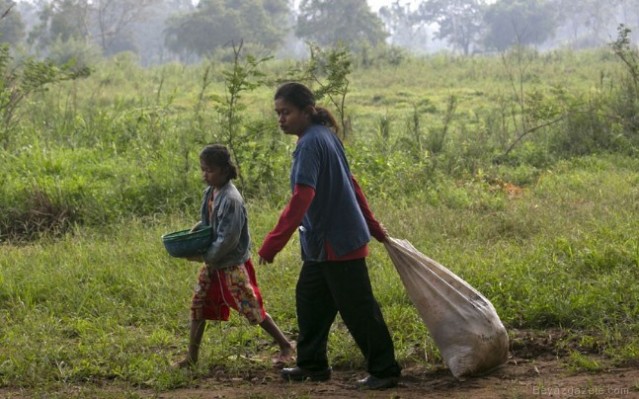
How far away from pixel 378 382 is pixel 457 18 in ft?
186

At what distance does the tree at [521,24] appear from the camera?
2034 inches

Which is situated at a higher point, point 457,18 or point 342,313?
point 457,18

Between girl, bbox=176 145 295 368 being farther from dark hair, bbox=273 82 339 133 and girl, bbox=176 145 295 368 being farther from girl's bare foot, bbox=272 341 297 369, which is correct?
dark hair, bbox=273 82 339 133

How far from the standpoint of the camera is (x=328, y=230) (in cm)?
397

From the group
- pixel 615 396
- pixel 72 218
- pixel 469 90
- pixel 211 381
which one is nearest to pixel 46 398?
pixel 211 381

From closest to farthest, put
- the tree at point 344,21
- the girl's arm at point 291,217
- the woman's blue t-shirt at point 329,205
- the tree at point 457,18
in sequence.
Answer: the girl's arm at point 291,217 → the woman's blue t-shirt at point 329,205 → the tree at point 344,21 → the tree at point 457,18

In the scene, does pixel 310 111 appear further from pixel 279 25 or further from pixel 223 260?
pixel 279 25

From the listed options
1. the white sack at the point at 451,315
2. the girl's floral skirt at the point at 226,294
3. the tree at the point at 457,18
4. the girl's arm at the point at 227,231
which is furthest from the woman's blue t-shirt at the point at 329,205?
the tree at the point at 457,18

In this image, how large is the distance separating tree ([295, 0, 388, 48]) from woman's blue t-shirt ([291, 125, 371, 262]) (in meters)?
35.6

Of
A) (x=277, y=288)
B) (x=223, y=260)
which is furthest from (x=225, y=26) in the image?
(x=223, y=260)

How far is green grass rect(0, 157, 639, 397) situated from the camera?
462 centimetres

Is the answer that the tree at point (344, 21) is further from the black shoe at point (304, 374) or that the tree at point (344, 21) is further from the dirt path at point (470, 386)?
the black shoe at point (304, 374)

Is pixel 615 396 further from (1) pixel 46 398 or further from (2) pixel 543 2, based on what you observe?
(2) pixel 543 2

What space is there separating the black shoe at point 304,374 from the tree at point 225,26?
3525 cm
